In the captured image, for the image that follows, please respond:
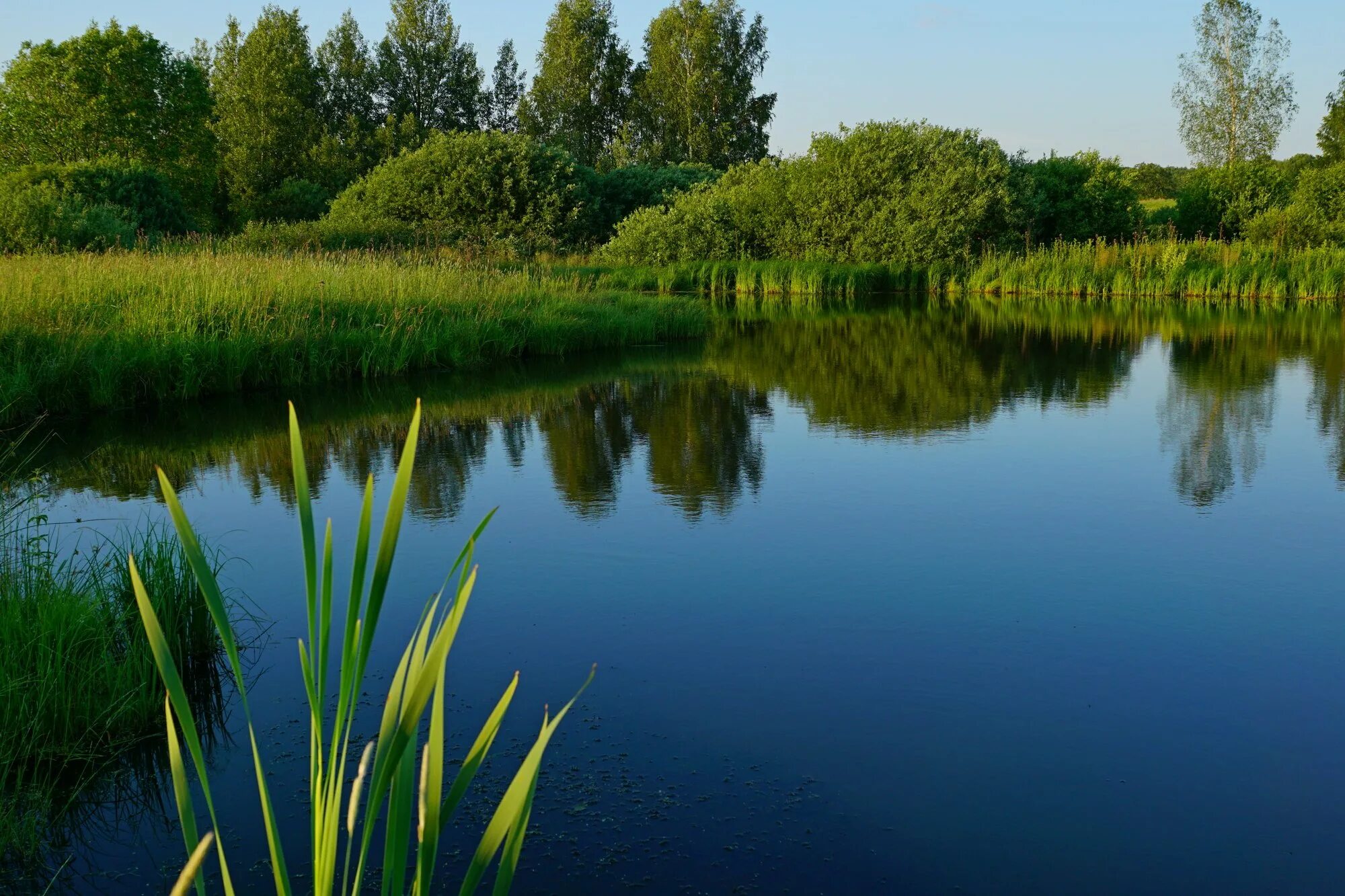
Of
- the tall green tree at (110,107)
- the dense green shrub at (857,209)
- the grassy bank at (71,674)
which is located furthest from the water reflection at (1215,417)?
the tall green tree at (110,107)

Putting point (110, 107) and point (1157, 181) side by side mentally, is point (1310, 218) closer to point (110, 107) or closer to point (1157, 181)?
point (1157, 181)

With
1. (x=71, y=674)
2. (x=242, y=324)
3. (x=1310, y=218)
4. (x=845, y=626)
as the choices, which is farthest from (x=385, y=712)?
(x=1310, y=218)

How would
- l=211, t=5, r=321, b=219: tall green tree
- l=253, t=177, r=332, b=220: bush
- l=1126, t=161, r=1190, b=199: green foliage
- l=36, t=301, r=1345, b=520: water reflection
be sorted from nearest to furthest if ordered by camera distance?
l=36, t=301, r=1345, b=520: water reflection, l=253, t=177, r=332, b=220: bush, l=211, t=5, r=321, b=219: tall green tree, l=1126, t=161, r=1190, b=199: green foliage

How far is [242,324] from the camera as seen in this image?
11.1 metres

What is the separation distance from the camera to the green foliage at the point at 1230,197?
30359 millimetres

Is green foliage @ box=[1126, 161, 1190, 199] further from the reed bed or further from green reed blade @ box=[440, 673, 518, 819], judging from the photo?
green reed blade @ box=[440, 673, 518, 819]

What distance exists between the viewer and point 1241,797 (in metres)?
3.34

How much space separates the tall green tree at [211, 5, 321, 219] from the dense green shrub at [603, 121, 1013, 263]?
17.8 m

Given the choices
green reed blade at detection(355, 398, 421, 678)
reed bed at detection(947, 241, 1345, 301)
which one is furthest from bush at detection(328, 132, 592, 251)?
green reed blade at detection(355, 398, 421, 678)

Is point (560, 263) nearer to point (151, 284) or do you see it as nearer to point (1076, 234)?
point (151, 284)

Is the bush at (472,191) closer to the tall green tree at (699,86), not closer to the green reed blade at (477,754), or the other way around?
the tall green tree at (699,86)

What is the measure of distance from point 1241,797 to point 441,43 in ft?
152

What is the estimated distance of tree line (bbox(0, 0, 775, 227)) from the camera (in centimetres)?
3600

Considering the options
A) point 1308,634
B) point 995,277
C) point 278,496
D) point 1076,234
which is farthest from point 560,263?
point 1308,634
